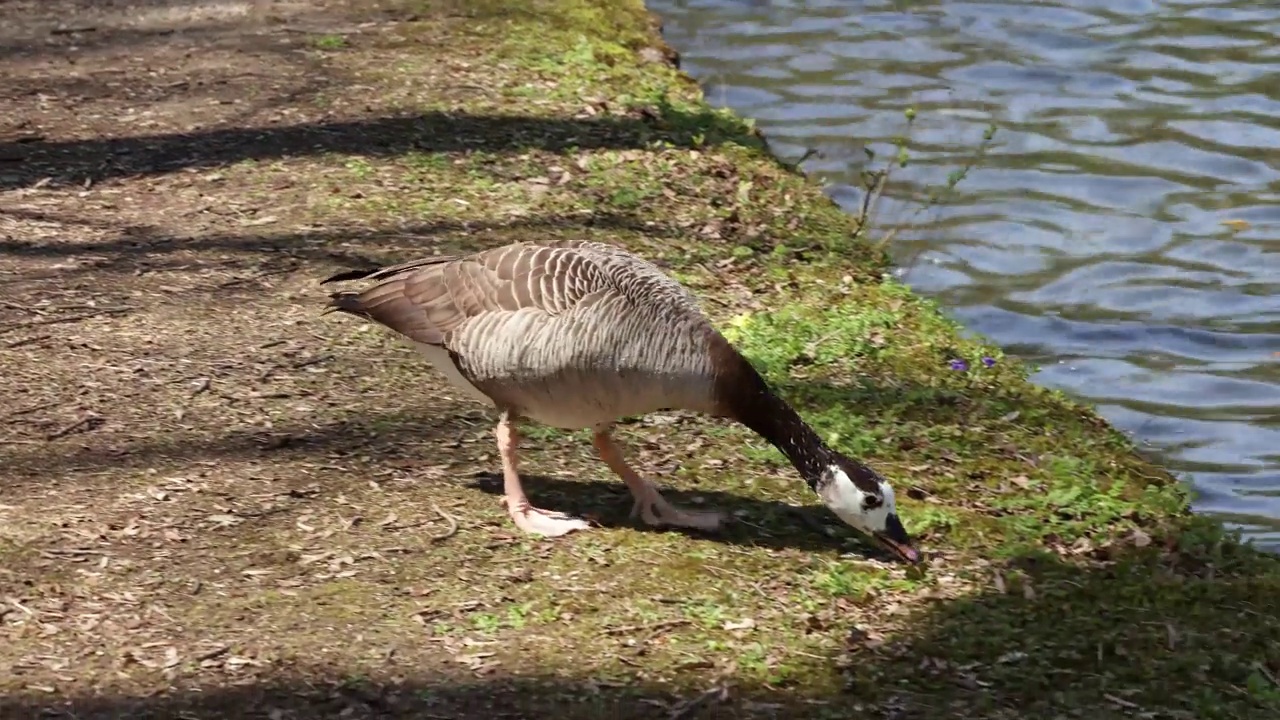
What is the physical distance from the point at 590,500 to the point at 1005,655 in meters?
1.73

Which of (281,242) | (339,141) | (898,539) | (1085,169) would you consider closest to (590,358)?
(898,539)

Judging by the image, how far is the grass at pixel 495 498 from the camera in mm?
4914

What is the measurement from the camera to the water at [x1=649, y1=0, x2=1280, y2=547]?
8117mm

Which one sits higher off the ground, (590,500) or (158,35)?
(158,35)

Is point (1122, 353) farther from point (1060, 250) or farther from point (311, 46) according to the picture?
point (311, 46)

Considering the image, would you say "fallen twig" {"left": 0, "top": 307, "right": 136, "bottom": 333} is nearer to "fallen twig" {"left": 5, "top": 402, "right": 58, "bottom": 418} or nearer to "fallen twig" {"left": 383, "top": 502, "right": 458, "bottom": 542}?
"fallen twig" {"left": 5, "top": 402, "right": 58, "bottom": 418}

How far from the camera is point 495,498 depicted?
Result: 5949 millimetres

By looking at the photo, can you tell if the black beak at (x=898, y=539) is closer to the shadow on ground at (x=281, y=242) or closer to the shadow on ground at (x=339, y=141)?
the shadow on ground at (x=281, y=242)

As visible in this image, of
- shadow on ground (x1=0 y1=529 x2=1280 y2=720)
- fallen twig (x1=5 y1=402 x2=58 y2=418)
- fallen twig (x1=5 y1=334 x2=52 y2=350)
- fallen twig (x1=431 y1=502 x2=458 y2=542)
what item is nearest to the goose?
fallen twig (x1=431 y1=502 x2=458 y2=542)

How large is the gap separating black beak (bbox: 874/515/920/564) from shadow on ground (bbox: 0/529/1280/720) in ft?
0.61

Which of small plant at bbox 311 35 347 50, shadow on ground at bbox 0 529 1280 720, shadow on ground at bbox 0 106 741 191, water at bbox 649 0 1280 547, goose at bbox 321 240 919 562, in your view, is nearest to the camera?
shadow on ground at bbox 0 529 1280 720

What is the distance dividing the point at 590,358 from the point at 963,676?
1.66 m

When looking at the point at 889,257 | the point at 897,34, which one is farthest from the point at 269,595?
the point at 897,34

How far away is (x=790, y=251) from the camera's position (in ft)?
27.8
